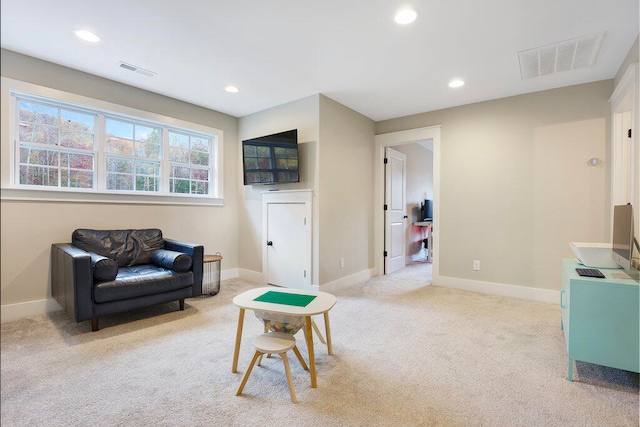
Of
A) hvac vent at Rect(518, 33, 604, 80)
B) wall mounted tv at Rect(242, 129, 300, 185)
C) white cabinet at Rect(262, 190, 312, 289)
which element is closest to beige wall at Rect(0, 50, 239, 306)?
wall mounted tv at Rect(242, 129, 300, 185)

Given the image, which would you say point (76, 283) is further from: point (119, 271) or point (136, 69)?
point (136, 69)

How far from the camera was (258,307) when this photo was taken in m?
1.75

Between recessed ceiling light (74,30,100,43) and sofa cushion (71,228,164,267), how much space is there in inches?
63.8

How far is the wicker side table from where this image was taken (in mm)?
3459

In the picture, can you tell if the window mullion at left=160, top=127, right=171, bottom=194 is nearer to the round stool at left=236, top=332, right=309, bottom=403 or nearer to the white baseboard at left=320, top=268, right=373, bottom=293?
the white baseboard at left=320, top=268, right=373, bottom=293

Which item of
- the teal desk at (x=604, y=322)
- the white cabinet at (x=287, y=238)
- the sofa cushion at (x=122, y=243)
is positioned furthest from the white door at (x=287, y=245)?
the teal desk at (x=604, y=322)

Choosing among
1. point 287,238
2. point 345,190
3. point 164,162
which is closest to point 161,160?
point 164,162

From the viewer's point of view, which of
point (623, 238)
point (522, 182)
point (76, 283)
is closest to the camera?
point (623, 238)

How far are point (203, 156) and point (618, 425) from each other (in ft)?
14.5

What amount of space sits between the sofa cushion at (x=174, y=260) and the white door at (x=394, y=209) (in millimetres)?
2806

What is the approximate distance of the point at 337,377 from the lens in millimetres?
1845

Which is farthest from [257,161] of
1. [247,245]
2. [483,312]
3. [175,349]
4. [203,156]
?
[483,312]

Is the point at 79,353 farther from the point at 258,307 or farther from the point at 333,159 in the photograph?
the point at 333,159

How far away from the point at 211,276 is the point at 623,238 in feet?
11.8
